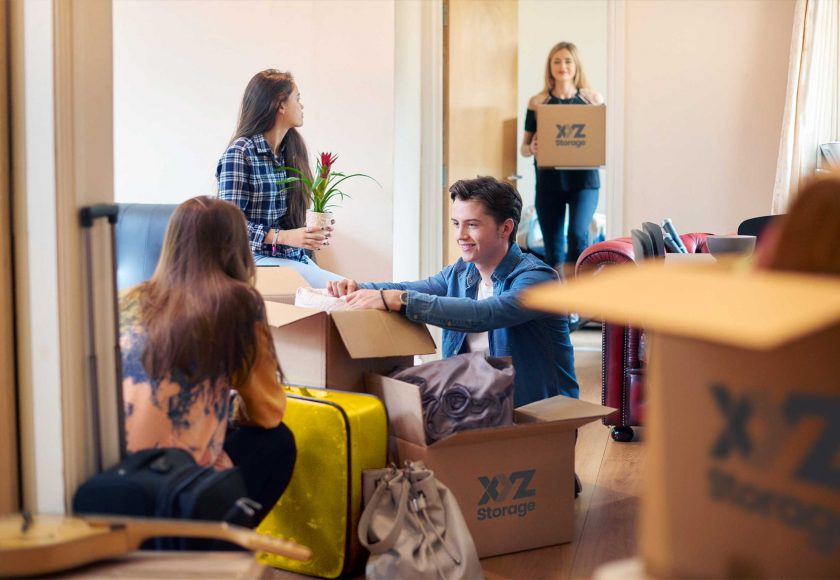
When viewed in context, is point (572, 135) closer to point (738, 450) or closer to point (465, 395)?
point (465, 395)

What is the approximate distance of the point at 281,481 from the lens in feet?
6.67

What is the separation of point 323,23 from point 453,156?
0.89 m

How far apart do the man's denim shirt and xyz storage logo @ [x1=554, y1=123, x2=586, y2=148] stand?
9.44 feet

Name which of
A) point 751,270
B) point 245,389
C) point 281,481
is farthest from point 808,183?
point 281,481

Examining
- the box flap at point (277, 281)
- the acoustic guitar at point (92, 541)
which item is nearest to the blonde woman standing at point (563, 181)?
the box flap at point (277, 281)

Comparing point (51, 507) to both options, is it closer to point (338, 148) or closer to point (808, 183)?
point (808, 183)

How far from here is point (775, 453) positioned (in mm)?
897

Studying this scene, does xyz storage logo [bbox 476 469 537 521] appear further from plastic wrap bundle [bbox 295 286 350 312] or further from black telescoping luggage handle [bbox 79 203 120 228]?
black telescoping luggage handle [bbox 79 203 120 228]

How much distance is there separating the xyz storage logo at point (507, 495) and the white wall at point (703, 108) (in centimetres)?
345

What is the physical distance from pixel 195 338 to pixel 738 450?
1.06m

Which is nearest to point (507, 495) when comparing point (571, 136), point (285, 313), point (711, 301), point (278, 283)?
point (285, 313)

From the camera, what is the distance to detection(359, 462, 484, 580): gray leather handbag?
79.1 inches

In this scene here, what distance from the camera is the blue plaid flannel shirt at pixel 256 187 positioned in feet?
10.8

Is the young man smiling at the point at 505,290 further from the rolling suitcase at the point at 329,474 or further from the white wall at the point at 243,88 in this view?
the white wall at the point at 243,88
